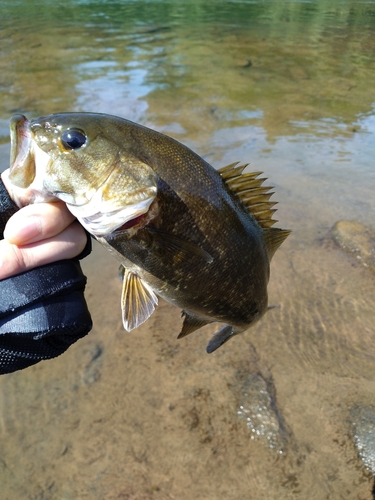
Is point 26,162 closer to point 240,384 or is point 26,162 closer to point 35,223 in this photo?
point 35,223

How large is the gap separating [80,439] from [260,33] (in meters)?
18.3

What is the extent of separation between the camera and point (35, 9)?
71.3ft

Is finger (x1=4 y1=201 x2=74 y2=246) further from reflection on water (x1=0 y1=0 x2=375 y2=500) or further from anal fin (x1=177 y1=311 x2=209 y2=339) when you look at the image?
reflection on water (x1=0 y1=0 x2=375 y2=500)

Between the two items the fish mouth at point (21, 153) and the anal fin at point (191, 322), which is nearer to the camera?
the fish mouth at point (21, 153)

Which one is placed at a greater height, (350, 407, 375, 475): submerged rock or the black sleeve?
the black sleeve

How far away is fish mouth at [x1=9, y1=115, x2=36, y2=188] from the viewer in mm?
1696

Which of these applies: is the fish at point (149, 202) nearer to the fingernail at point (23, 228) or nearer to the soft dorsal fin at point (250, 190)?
the soft dorsal fin at point (250, 190)

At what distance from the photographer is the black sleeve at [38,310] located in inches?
74.3

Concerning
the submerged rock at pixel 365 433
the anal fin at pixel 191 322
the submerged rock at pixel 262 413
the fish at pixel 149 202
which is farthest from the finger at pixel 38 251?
the submerged rock at pixel 365 433

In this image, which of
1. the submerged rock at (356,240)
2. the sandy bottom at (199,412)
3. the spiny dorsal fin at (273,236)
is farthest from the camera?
the submerged rock at (356,240)

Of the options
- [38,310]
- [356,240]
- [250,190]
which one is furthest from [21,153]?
[356,240]

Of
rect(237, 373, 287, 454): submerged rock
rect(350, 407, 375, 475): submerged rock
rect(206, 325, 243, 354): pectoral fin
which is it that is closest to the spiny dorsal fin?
rect(206, 325, 243, 354): pectoral fin

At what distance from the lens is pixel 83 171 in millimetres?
1789

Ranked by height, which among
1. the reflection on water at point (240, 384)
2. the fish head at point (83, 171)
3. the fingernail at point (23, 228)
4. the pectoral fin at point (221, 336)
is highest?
the fish head at point (83, 171)
